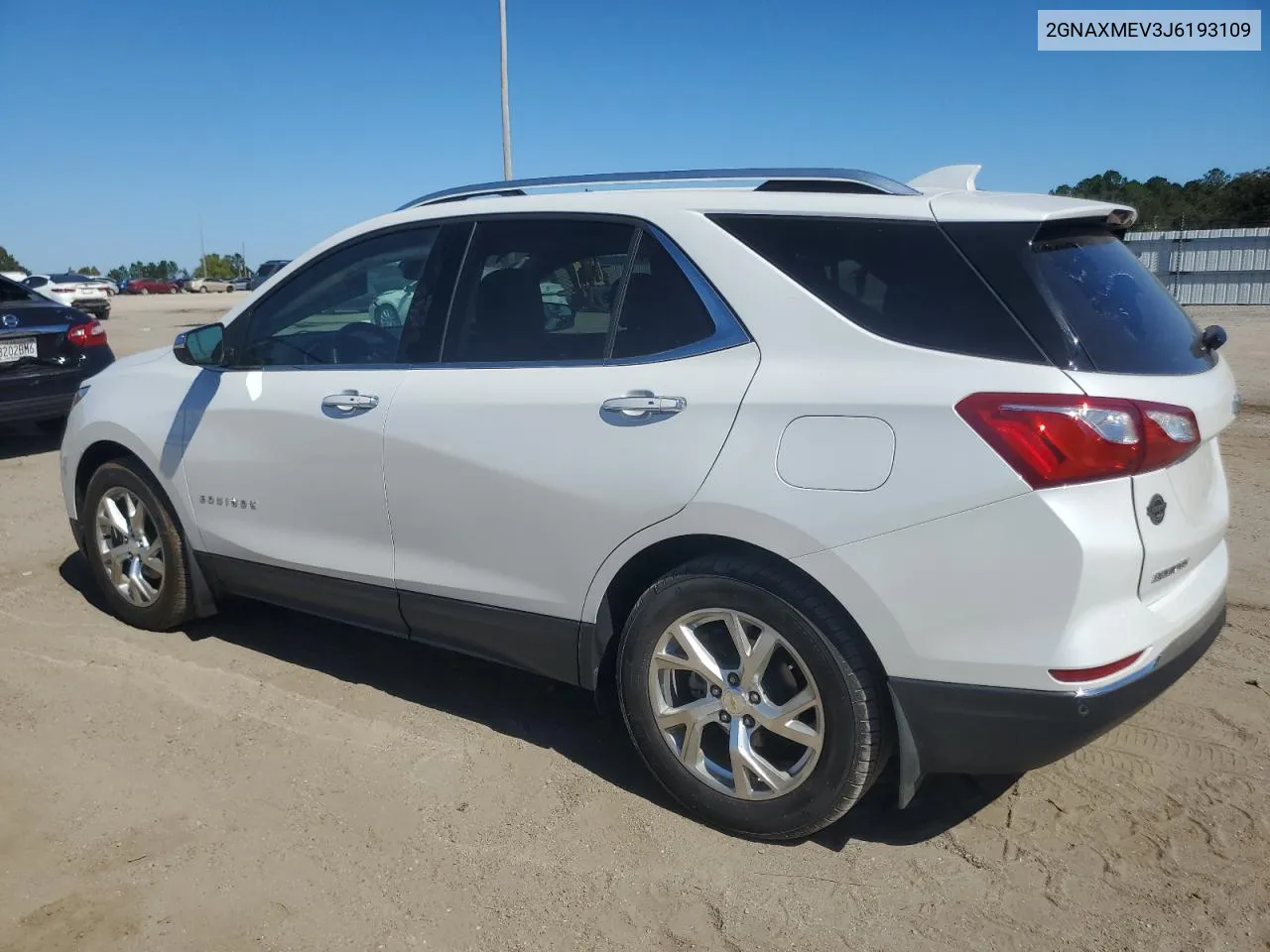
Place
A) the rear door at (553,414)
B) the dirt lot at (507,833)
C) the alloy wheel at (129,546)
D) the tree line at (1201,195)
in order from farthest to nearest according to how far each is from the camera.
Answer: the tree line at (1201,195) → the alloy wheel at (129,546) → the rear door at (553,414) → the dirt lot at (507,833)

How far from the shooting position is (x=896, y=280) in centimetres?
278

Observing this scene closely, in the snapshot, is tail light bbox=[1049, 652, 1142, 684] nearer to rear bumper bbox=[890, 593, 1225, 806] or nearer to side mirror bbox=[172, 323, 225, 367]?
rear bumper bbox=[890, 593, 1225, 806]

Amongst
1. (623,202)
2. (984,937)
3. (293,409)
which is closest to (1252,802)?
(984,937)

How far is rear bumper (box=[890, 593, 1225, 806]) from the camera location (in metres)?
2.55

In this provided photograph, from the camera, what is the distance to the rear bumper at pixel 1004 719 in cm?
255

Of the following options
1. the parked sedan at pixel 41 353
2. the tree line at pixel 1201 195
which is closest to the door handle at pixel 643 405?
the parked sedan at pixel 41 353

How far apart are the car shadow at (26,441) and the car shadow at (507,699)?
420cm

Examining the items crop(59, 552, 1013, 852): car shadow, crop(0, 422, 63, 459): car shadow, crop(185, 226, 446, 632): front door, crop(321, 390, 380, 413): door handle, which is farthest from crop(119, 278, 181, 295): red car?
crop(321, 390, 380, 413): door handle

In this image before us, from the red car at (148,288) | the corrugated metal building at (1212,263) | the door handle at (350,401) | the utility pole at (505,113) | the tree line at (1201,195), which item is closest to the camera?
the door handle at (350,401)

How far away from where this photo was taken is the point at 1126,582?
253cm

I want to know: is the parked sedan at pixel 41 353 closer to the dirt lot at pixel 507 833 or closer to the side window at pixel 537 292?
the dirt lot at pixel 507 833

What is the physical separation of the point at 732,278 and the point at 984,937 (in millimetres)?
1849

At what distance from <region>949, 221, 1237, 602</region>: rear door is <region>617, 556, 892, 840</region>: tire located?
759mm

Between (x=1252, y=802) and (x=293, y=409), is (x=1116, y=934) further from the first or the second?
(x=293, y=409)
